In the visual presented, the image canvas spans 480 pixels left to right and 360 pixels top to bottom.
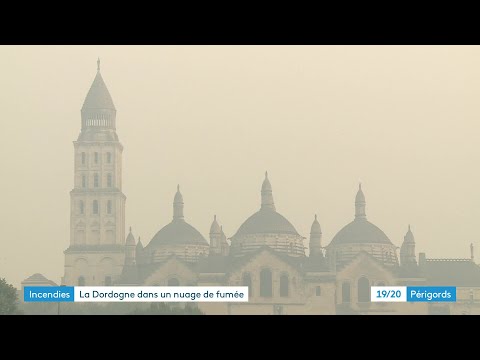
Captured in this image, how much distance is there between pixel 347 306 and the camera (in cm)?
6700

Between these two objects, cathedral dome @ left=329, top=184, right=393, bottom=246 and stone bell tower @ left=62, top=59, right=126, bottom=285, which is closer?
stone bell tower @ left=62, top=59, right=126, bottom=285

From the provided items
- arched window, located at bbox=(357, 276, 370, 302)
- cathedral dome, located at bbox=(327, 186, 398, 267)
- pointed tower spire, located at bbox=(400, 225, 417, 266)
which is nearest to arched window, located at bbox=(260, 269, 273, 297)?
cathedral dome, located at bbox=(327, 186, 398, 267)

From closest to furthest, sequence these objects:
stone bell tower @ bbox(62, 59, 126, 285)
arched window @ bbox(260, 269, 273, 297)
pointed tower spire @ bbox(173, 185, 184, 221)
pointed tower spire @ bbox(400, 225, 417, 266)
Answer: pointed tower spire @ bbox(173, 185, 184, 221)
pointed tower spire @ bbox(400, 225, 417, 266)
stone bell tower @ bbox(62, 59, 126, 285)
arched window @ bbox(260, 269, 273, 297)

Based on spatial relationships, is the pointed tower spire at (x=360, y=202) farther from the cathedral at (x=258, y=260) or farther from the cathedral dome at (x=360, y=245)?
the cathedral dome at (x=360, y=245)

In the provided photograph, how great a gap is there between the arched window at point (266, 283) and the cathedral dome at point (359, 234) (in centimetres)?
491

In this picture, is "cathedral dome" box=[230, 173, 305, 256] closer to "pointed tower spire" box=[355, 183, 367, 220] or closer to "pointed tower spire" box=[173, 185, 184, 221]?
"pointed tower spire" box=[173, 185, 184, 221]

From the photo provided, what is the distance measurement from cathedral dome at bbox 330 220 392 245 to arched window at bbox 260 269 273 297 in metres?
4.91

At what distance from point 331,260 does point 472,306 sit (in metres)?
12.1

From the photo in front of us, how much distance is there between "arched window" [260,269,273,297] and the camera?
227ft

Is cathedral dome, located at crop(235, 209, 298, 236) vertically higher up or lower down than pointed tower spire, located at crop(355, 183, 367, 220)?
higher up
